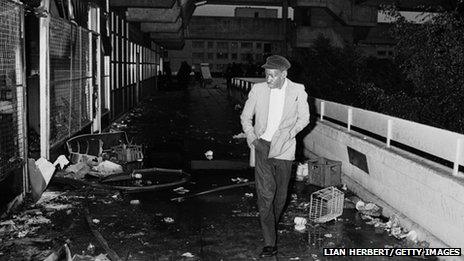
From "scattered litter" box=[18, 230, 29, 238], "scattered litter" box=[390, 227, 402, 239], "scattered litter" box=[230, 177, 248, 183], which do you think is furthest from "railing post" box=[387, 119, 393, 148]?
"scattered litter" box=[18, 230, 29, 238]

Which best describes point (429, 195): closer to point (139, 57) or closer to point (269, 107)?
point (269, 107)

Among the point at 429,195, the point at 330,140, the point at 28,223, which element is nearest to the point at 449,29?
the point at 330,140

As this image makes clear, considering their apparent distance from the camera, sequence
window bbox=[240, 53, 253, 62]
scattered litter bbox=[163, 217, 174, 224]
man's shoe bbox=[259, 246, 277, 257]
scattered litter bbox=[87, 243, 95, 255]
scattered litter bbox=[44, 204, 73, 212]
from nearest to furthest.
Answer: man's shoe bbox=[259, 246, 277, 257] < scattered litter bbox=[87, 243, 95, 255] < scattered litter bbox=[163, 217, 174, 224] < scattered litter bbox=[44, 204, 73, 212] < window bbox=[240, 53, 253, 62]

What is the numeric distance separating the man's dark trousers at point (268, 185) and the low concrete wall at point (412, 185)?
169 cm

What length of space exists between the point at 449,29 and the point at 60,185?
26.5 feet

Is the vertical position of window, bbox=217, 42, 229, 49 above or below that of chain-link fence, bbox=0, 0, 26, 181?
above

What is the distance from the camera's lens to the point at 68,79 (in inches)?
390

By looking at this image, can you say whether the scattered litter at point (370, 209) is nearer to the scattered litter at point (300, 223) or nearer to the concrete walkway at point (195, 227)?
the concrete walkway at point (195, 227)

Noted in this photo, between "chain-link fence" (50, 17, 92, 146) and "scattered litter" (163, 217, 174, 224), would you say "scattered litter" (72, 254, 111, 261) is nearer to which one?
"scattered litter" (163, 217, 174, 224)

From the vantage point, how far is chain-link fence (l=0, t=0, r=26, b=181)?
628 cm

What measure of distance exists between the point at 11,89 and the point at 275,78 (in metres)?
3.60

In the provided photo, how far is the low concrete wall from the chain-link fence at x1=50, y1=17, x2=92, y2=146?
517cm

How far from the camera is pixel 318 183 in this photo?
862cm

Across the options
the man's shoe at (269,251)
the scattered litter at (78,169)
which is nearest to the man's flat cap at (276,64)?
the man's shoe at (269,251)
